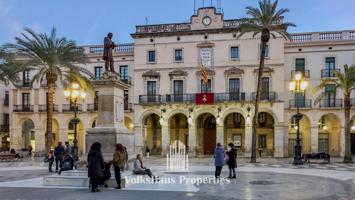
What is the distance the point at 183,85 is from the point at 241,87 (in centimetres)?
626

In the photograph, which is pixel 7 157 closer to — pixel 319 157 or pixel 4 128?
pixel 4 128

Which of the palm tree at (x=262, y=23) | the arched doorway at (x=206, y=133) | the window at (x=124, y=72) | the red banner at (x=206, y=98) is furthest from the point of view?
the window at (x=124, y=72)

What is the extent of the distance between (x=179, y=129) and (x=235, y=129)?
21.5 ft

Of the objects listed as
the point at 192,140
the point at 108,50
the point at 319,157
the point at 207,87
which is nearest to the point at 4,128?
the point at 192,140

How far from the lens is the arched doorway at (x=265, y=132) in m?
46.7

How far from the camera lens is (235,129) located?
47.9m

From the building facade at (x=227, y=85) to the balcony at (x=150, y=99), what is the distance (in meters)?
0.11

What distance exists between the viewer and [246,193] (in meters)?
13.8

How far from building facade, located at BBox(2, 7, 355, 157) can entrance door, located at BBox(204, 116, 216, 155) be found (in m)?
0.11

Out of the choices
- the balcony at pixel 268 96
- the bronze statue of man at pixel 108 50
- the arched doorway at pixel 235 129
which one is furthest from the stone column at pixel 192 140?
the bronze statue of man at pixel 108 50

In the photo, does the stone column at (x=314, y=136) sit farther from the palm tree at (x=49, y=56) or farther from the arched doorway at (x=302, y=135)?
the palm tree at (x=49, y=56)

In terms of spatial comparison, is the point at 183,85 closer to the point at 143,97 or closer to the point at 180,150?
the point at 143,97

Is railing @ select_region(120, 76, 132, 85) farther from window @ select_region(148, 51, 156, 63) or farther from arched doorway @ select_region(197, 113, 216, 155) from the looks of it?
arched doorway @ select_region(197, 113, 216, 155)

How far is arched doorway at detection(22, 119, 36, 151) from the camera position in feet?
181
